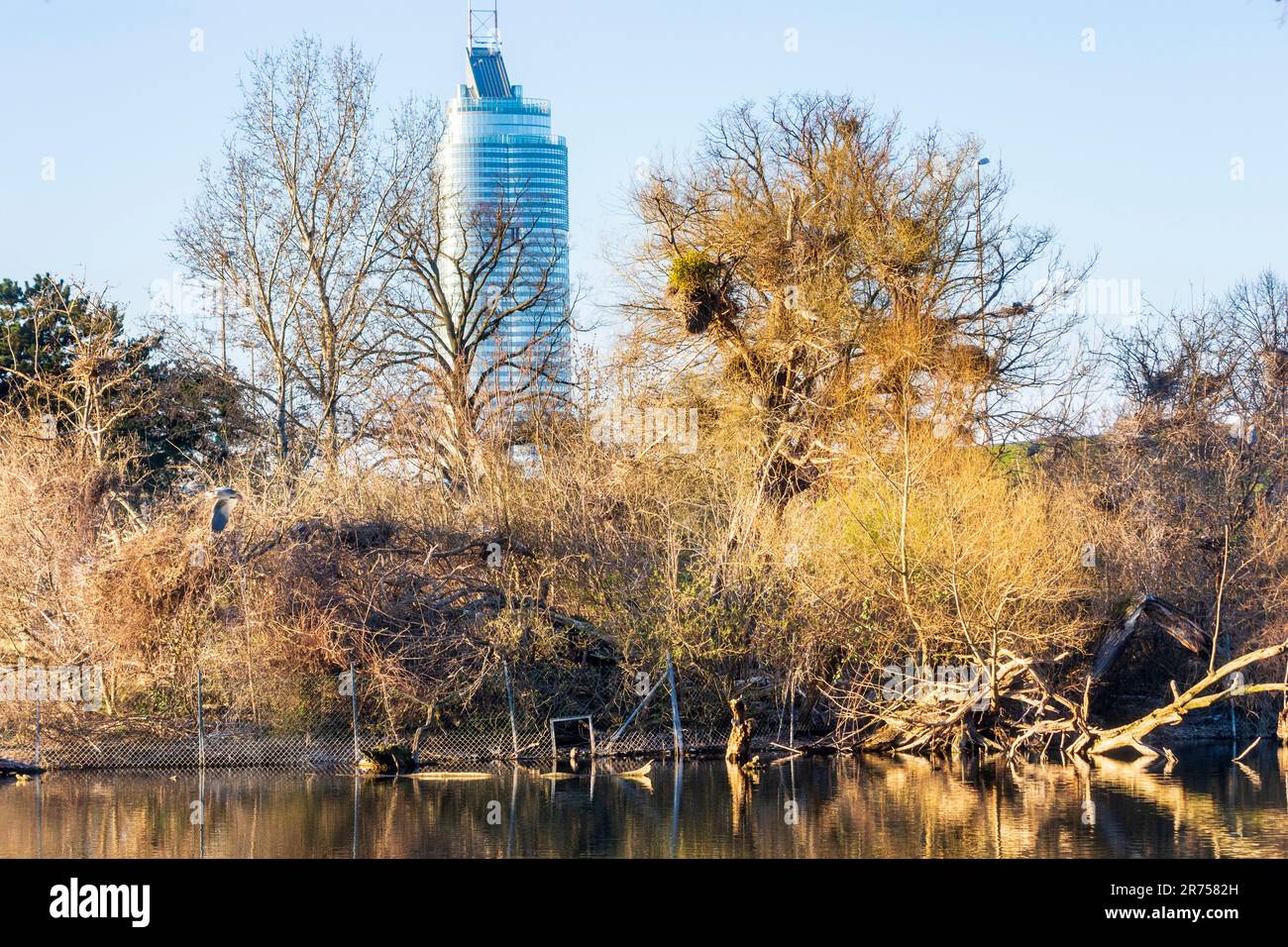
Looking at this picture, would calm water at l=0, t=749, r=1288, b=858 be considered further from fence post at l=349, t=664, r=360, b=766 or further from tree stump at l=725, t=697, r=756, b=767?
fence post at l=349, t=664, r=360, b=766

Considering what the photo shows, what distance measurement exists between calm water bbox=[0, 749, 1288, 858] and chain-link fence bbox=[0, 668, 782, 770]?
33.3 inches

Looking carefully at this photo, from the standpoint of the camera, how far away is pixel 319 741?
77.8 ft

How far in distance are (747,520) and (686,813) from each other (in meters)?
8.12

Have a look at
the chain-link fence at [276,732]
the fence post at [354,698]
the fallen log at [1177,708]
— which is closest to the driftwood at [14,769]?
the chain-link fence at [276,732]

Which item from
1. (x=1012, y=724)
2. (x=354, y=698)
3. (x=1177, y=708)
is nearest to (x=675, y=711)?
(x=354, y=698)

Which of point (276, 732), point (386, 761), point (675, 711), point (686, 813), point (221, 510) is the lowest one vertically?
point (386, 761)

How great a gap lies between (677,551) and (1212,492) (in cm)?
Answer: 1318

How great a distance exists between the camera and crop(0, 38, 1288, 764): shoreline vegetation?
78.7 feet

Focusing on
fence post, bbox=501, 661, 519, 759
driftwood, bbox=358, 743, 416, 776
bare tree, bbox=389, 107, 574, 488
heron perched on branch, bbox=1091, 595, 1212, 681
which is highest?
bare tree, bbox=389, 107, 574, 488

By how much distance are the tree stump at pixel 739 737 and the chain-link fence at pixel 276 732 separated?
956 mm

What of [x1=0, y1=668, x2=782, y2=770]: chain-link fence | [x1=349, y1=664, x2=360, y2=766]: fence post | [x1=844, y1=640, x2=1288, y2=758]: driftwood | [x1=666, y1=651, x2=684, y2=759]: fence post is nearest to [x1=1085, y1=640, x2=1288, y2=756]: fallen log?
[x1=844, y1=640, x2=1288, y2=758]: driftwood

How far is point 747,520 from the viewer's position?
25219mm

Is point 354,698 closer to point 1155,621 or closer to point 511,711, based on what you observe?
point 511,711

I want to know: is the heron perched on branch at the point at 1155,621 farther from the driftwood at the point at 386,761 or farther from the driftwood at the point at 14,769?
the driftwood at the point at 14,769
